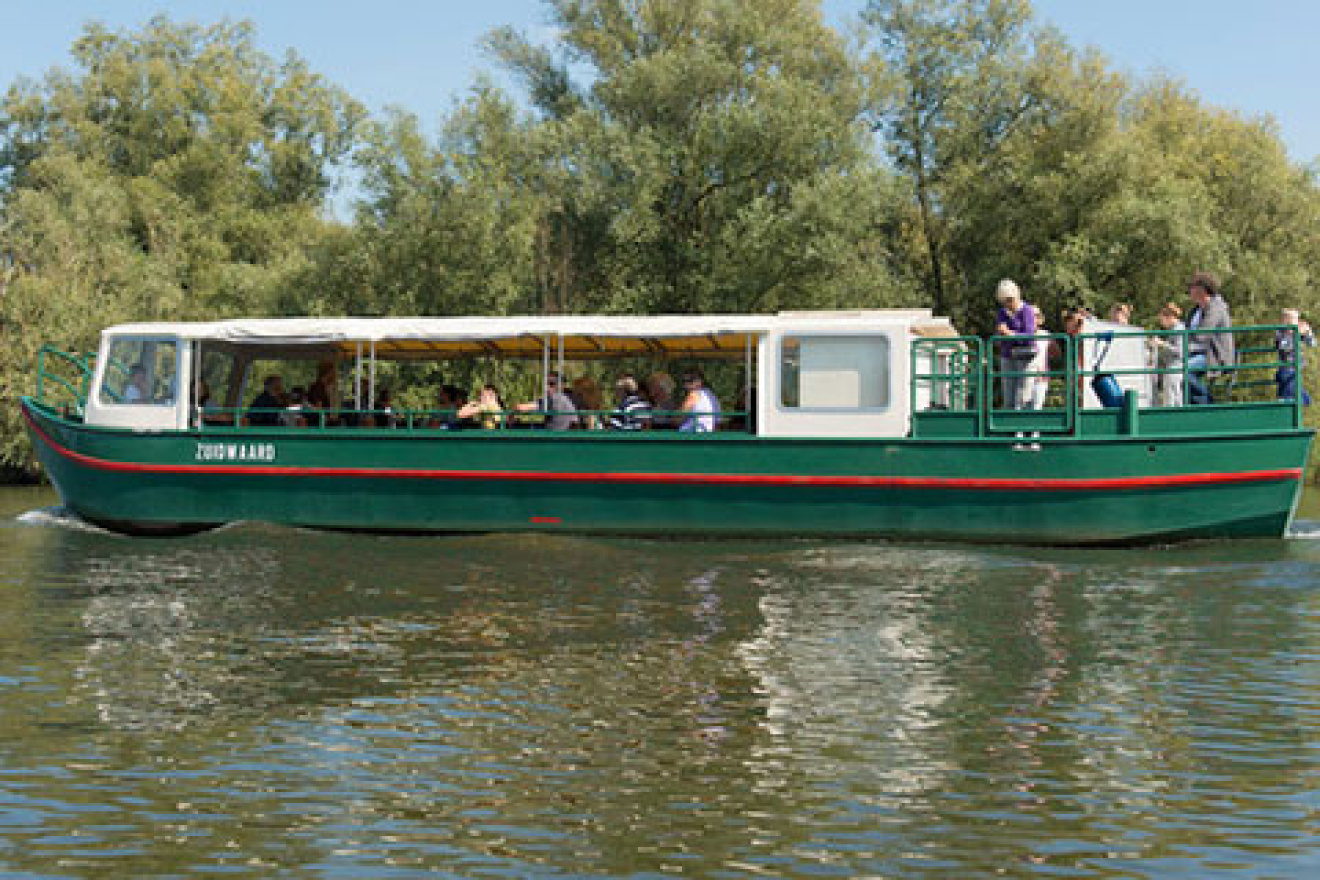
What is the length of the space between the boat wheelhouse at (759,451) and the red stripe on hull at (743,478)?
23 millimetres

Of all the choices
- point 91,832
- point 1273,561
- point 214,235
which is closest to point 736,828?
point 91,832

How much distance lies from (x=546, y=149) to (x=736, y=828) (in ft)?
110

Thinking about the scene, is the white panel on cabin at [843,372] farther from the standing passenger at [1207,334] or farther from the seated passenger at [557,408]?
the standing passenger at [1207,334]

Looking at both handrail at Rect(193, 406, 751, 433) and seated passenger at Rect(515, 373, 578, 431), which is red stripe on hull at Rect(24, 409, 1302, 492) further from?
seated passenger at Rect(515, 373, 578, 431)

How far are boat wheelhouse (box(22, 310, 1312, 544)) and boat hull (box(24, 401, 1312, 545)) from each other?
1.0 inches

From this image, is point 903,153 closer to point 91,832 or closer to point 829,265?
point 829,265

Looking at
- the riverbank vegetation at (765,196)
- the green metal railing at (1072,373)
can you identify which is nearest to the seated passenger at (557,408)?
the green metal railing at (1072,373)

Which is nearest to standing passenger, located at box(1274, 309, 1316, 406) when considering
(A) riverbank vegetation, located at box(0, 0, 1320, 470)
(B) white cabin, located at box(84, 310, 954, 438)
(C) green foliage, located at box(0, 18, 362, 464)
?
(B) white cabin, located at box(84, 310, 954, 438)

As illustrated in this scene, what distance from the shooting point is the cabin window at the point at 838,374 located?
700 inches

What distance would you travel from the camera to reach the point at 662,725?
328 inches

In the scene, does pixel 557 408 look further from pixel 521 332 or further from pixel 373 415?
pixel 373 415

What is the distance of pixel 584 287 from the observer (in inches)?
1535

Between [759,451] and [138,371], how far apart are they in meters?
8.28

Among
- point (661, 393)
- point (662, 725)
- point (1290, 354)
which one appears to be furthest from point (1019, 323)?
point (662, 725)
